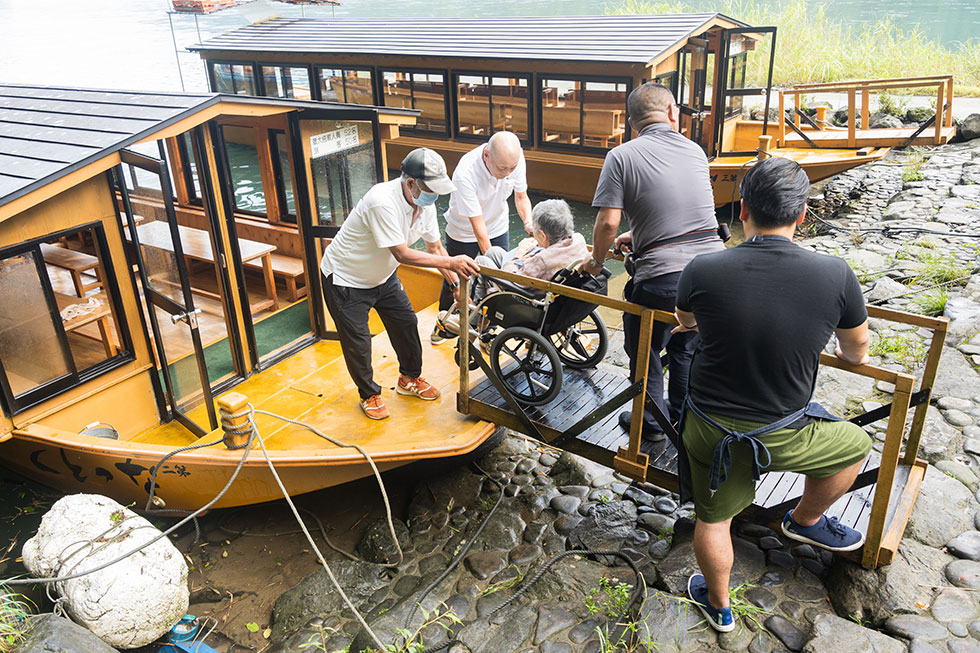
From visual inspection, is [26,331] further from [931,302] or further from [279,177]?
[931,302]

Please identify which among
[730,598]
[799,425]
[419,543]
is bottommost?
[419,543]

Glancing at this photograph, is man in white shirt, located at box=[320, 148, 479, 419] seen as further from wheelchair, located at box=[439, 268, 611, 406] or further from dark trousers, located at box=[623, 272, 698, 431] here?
dark trousers, located at box=[623, 272, 698, 431]

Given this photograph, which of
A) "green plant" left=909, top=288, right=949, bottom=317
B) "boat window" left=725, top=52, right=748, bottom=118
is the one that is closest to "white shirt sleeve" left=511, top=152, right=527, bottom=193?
"green plant" left=909, top=288, right=949, bottom=317

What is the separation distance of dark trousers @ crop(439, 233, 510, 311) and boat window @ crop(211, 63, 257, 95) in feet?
36.3

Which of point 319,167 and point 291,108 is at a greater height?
point 291,108

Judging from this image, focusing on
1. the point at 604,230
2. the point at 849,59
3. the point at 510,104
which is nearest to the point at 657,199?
the point at 604,230

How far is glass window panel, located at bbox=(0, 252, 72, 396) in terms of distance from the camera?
4695 millimetres

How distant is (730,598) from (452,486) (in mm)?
2333

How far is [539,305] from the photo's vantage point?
13.4 ft

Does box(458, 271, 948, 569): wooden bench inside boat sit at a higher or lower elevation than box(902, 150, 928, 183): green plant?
higher

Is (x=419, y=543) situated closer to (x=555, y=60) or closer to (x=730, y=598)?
(x=730, y=598)

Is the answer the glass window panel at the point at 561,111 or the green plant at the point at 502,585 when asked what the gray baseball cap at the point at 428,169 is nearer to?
the green plant at the point at 502,585

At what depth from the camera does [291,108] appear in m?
5.46

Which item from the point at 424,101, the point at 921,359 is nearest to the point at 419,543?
the point at 921,359
